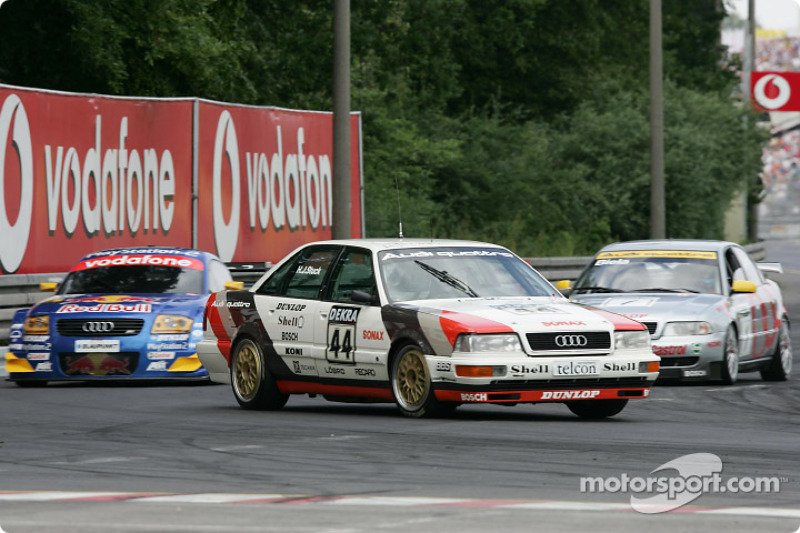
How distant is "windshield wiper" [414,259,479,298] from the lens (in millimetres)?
13305

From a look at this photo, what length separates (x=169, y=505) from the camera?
815 cm

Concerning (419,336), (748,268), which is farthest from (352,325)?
Answer: (748,268)

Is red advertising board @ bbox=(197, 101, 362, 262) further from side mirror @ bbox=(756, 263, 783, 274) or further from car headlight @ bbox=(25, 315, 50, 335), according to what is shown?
side mirror @ bbox=(756, 263, 783, 274)

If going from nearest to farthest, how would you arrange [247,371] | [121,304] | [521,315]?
[521,315] < [247,371] < [121,304]


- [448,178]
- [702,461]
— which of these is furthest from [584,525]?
[448,178]

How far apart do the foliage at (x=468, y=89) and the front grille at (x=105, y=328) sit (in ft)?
37.9

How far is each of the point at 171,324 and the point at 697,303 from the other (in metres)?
5.17

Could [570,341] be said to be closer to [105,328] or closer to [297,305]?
[297,305]

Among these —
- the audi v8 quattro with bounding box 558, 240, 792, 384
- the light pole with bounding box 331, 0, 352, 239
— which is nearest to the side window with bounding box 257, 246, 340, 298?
the audi v8 quattro with bounding box 558, 240, 792, 384

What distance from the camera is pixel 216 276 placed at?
18.5m

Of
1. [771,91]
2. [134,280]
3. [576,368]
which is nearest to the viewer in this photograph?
[576,368]

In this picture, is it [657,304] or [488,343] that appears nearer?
[488,343]

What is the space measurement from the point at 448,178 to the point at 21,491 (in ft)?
109

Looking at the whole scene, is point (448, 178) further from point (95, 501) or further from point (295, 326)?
point (95, 501)
